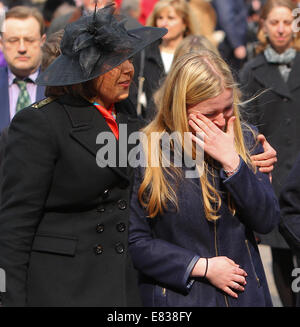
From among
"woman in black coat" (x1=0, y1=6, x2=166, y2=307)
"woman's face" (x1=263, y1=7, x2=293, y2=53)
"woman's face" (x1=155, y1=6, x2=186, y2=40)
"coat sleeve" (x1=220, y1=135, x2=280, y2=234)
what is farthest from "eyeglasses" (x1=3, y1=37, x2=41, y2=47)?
"coat sleeve" (x1=220, y1=135, x2=280, y2=234)

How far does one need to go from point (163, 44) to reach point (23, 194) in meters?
3.35

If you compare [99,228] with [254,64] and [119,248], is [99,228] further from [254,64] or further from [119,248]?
[254,64]

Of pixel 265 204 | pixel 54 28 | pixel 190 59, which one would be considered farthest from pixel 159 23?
pixel 265 204

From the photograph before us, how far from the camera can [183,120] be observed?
3029 mm

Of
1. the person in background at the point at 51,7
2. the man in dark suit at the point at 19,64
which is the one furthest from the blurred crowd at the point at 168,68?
the person in background at the point at 51,7

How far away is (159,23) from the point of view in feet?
19.8

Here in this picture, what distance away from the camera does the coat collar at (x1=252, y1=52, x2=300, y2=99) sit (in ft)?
17.6

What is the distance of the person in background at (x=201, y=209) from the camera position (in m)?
2.96

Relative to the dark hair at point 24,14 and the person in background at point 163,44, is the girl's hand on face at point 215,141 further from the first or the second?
the dark hair at point 24,14

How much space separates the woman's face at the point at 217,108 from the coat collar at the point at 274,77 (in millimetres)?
2350

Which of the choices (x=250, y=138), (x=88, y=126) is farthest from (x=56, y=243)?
(x=250, y=138)

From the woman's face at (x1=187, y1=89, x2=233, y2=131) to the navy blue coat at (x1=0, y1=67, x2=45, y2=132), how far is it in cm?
167
